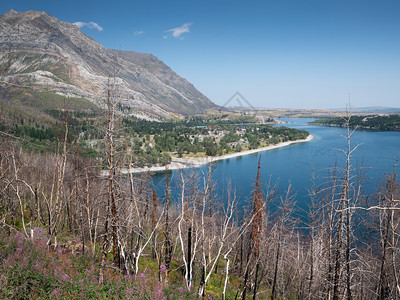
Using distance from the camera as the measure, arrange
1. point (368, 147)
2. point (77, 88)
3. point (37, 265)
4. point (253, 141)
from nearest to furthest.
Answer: point (37, 265) → point (368, 147) → point (253, 141) → point (77, 88)

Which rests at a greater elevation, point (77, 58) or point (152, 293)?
point (77, 58)

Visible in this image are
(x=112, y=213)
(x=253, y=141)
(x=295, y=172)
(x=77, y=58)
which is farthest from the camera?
(x=77, y=58)

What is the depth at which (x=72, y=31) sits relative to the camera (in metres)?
184

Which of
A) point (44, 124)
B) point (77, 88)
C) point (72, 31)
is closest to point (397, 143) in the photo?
point (44, 124)

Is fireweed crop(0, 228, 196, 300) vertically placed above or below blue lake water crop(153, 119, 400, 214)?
above

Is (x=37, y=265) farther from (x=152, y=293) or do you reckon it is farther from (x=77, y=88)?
(x=77, y=88)

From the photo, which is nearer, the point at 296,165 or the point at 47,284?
the point at 47,284

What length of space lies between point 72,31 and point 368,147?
8175 inches

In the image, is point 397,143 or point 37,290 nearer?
point 37,290

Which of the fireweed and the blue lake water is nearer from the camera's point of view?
the fireweed

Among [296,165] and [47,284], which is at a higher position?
[47,284]

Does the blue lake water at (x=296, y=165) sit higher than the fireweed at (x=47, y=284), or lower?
lower

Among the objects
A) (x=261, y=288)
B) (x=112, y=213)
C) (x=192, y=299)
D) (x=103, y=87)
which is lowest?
(x=261, y=288)

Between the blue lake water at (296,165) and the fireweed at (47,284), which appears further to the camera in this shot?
the blue lake water at (296,165)
